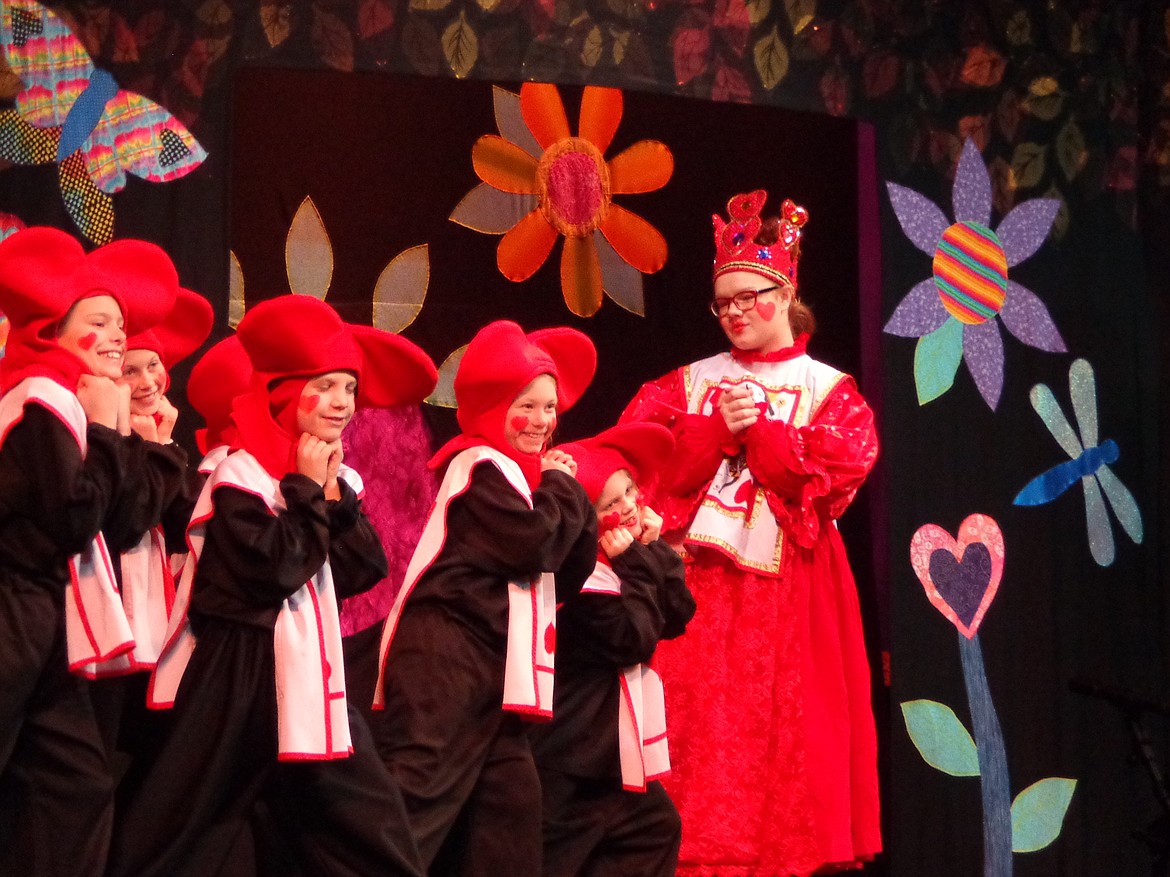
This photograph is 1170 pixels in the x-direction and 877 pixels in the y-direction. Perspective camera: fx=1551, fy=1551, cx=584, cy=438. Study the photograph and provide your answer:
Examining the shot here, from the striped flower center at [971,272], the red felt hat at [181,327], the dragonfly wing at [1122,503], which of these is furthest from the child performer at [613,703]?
the dragonfly wing at [1122,503]

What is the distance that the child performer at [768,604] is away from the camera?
14.7 ft

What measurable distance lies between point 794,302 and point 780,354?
0.63ft

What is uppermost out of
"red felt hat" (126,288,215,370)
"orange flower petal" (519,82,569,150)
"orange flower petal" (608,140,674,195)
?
"orange flower petal" (519,82,569,150)

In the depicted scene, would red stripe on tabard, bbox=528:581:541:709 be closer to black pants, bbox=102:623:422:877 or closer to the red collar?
black pants, bbox=102:623:422:877

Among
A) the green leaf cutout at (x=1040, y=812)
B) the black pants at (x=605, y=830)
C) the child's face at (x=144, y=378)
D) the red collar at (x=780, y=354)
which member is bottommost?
the green leaf cutout at (x=1040, y=812)

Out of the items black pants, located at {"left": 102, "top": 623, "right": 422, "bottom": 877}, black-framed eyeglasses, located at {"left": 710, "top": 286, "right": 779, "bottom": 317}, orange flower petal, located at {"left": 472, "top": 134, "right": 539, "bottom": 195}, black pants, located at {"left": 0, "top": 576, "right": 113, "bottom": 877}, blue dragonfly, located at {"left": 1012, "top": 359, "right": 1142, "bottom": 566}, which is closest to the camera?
black pants, located at {"left": 0, "top": 576, "right": 113, "bottom": 877}

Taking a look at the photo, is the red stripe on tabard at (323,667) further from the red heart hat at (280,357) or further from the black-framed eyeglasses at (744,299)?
the black-framed eyeglasses at (744,299)

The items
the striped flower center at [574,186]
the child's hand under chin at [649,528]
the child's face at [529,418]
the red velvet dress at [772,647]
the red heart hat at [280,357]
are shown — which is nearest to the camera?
the red heart hat at [280,357]

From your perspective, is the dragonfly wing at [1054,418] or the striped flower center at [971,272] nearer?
the striped flower center at [971,272]

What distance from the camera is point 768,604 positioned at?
4.57m

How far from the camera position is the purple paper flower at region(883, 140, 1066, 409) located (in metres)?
5.46

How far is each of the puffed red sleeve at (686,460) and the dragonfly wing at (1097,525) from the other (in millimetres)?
1736

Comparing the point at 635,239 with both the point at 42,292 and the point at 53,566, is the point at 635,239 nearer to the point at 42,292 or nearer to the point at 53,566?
the point at 42,292

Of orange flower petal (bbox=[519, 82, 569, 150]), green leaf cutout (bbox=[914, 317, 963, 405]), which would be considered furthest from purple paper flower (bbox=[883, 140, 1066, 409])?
orange flower petal (bbox=[519, 82, 569, 150])
